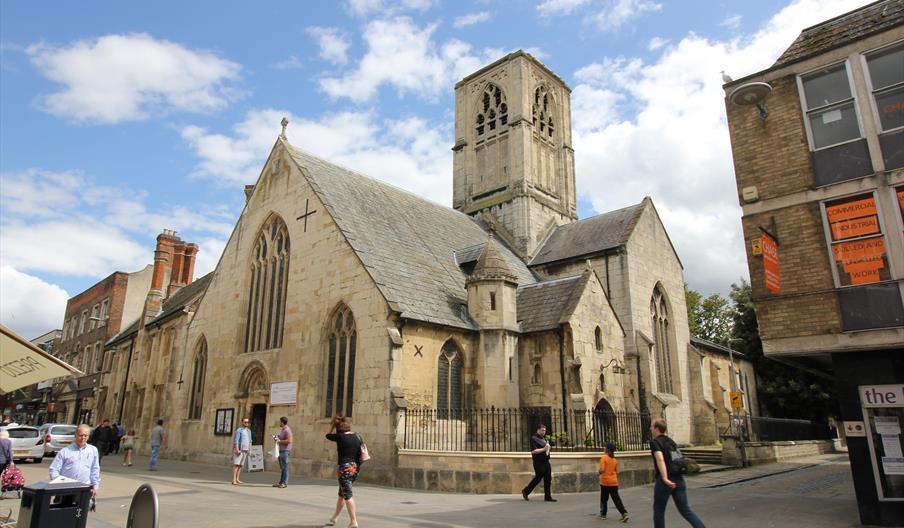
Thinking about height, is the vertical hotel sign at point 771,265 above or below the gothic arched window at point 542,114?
below

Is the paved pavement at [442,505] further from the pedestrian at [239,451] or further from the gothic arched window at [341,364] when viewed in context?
the gothic arched window at [341,364]

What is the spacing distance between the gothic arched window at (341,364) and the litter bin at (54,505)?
11.2 metres

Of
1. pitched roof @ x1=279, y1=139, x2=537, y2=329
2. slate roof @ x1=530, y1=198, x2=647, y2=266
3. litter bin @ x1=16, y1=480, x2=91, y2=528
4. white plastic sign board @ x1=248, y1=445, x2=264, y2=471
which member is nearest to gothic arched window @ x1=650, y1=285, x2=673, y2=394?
slate roof @ x1=530, y1=198, x2=647, y2=266

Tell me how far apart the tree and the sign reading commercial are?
933 inches

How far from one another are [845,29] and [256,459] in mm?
19650

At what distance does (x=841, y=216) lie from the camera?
10.8 meters

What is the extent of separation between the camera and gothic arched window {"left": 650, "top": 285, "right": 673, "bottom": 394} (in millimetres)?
25625

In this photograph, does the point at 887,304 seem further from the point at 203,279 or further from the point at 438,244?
the point at 203,279

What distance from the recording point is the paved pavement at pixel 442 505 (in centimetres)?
944

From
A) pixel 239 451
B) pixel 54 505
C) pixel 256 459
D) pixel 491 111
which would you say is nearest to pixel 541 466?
pixel 239 451

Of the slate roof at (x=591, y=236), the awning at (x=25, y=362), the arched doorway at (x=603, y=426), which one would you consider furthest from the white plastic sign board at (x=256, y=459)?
the slate roof at (x=591, y=236)

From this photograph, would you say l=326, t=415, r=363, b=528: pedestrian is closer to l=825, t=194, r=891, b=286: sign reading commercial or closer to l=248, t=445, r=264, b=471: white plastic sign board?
l=825, t=194, r=891, b=286: sign reading commercial

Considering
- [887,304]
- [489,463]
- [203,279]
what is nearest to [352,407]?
[489,463]

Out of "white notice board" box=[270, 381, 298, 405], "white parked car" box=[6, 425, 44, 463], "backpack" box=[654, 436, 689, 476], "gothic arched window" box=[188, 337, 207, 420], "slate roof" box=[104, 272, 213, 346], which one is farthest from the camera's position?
"slate roof" box=[104, 272, 213, 346]
